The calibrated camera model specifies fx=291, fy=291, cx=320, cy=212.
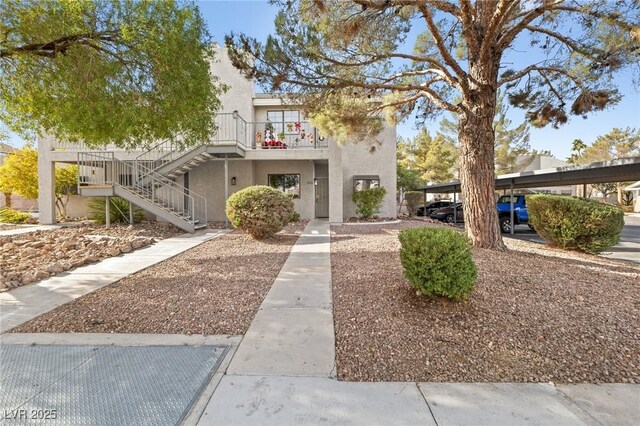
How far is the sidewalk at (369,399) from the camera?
6.92 ft

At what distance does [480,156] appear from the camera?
22.2ft

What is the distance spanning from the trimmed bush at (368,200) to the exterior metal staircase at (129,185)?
24.8 ft

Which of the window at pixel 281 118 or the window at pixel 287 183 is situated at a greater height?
the window at pixel 281 118

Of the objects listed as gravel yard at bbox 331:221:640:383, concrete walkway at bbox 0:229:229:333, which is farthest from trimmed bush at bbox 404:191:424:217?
concrete walkway at bbox 0:229:229:333

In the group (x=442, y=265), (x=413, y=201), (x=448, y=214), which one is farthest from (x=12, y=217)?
(x=448, y=214)

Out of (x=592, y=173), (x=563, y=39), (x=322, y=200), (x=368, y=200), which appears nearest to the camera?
(x=563, y=39)

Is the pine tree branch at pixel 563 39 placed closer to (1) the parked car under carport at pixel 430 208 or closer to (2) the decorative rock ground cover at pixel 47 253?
(2) the decorative rock ground cover at pixel 47 253

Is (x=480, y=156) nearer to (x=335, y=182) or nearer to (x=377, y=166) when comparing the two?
(x=335, y=182)

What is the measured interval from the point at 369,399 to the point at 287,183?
44.3 ft

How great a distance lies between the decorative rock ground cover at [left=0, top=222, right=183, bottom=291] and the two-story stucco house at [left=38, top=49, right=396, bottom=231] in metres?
2.23

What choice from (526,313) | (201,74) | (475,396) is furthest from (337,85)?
(475,396)

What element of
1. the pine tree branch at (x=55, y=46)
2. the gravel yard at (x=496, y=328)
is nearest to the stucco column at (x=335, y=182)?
the gravel yard at (x=496, y=328)

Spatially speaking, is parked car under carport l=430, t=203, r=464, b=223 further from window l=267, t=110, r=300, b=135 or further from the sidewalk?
the sidewalk

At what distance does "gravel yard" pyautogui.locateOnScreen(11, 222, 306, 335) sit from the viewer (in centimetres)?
356
